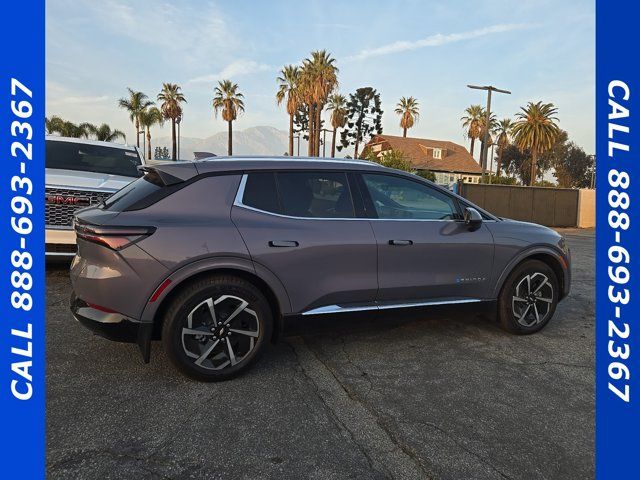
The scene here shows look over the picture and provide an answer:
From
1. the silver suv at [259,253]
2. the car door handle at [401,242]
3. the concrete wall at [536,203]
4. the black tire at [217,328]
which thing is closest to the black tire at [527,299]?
the silver suv at [259,253]

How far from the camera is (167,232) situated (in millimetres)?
2871

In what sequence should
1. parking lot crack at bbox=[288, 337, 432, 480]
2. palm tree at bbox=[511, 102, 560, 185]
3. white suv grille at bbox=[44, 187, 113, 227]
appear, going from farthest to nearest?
1. palm tree at bbox=[511, 102, 560, 185]
2. white suv grille at bbox=[44, 187, 113, 227]
3. parking lot crack at bbox=[288, 337, 432, 480]

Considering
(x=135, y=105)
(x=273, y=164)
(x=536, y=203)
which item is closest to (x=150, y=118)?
(x=135, y=105)

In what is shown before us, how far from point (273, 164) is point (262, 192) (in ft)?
0.91

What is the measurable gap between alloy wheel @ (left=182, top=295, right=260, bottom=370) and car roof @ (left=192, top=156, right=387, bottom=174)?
99 cm

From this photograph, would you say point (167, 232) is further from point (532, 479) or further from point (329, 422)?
Result: point (532, 479)

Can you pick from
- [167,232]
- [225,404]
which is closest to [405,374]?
[225,404]

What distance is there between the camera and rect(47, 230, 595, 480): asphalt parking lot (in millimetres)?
2232

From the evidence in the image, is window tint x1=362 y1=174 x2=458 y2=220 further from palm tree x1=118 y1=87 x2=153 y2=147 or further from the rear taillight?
palm tree x1=118 y1=87 x2=153 y2=147

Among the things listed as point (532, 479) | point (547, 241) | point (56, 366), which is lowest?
point (532, 479)

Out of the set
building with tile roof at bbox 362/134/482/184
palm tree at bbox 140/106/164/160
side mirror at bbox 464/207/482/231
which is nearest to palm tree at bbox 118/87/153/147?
palm tree at bbox 140/106/164/160

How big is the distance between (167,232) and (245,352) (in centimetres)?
104

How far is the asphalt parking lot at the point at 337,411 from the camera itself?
2.23m

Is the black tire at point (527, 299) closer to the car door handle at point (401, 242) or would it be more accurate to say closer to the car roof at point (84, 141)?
the car door handle at point (401, 242)
